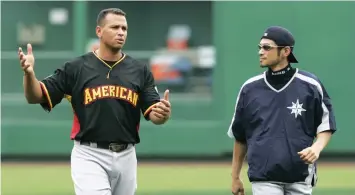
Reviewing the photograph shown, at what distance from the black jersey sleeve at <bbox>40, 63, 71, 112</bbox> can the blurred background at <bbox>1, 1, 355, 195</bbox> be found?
10.1 metres

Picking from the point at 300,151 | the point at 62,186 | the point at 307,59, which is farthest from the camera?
the point at 307,59

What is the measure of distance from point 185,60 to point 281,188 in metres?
11.8

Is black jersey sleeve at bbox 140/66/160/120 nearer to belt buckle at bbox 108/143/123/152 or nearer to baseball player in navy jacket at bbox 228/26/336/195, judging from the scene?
belt buckle at bbox 108/143/123/152

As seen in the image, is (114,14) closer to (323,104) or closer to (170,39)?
(323,104)

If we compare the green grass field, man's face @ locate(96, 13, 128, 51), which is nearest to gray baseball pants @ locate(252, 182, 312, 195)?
man's face @ locate(96, 13, 128, 51)

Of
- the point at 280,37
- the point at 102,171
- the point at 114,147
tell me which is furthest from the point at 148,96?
the point at 280,37

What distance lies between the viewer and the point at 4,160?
1792cm

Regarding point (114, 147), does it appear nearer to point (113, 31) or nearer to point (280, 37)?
point (113, 31)

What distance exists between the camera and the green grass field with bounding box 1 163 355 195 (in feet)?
40.1

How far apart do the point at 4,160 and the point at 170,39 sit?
430cm

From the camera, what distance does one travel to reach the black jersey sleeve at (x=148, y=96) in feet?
22.3


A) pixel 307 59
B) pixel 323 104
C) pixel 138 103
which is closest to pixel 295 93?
pixel 323 104

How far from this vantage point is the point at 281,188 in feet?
21.1

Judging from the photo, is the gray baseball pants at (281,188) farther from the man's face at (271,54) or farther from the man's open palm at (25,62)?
the man's open palm at (25,62)
